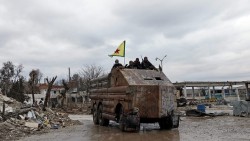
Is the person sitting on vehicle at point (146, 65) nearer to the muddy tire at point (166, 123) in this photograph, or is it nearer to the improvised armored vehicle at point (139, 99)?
the improvised armored vehicle at point (139, 99)

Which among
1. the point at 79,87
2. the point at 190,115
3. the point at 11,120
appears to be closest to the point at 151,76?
the point at 11,120

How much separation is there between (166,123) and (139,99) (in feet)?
6.68

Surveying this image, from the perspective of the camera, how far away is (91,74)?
77.2 meters

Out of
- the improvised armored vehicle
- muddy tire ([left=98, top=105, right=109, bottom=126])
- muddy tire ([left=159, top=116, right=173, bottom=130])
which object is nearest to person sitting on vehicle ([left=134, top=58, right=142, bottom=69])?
the improvised armored vehicle

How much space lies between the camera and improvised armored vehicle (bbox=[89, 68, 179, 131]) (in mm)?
13750

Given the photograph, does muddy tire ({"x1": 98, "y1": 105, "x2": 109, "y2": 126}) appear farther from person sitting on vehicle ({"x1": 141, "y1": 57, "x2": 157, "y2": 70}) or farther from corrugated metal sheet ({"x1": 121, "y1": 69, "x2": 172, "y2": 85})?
corrugated metal sheet ({"x1": 121, "y1": 69, "x2": 172, "y2": 85})

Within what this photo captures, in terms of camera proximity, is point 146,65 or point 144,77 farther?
point 146,65

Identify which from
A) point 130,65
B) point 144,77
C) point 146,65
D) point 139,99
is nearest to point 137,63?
point 130,65

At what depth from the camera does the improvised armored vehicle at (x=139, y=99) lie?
13.8m

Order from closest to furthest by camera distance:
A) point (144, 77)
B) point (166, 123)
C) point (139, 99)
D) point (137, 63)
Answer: point (139, 99)
point (144, 77)
point (166, 123)
point (137, 63)

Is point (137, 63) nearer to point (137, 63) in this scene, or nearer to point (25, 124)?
point (137, 63)

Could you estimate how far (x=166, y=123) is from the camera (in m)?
15.1

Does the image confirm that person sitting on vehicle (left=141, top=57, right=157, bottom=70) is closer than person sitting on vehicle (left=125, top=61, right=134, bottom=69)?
No

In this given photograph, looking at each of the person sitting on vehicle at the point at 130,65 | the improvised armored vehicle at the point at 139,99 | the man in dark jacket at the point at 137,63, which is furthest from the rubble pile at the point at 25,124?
the man in dark jacket at the point at 137,63
